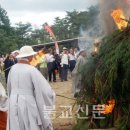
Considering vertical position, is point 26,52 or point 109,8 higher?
point 109,8

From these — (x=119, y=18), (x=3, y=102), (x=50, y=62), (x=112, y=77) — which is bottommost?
(x=50, y=62)

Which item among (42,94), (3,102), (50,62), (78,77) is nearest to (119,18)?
(78,77)

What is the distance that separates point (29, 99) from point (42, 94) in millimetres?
216

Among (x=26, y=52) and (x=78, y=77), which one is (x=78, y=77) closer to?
(x=78, y=77)

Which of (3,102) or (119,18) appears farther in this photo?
(119,18)

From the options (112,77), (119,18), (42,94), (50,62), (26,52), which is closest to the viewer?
(42,94)

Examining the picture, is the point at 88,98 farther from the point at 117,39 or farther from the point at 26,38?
the point at 26,38

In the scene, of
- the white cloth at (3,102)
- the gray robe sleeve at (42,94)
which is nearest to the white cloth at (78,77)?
the white cloth at (3,102)

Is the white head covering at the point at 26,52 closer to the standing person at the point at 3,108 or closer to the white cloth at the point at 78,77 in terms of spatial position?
the standing person at the point at 3,108

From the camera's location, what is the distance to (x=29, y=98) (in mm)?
6680

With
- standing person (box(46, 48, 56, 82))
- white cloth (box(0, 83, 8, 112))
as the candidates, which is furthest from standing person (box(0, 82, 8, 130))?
standing person (box(46, 48, 56, 82))

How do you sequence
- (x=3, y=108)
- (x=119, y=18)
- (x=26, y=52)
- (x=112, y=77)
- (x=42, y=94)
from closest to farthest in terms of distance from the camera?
(x=42, y=94), (x=26, y=52), (x=112, y=77), (x=3, y=108), (x=119, y=18)

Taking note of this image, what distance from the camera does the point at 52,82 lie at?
24031 millimetres

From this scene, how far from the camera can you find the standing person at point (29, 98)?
6.64 m
